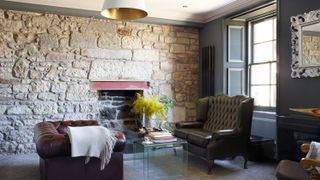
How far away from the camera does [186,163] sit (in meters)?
4.44

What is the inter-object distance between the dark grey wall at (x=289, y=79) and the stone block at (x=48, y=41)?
3.91 meters

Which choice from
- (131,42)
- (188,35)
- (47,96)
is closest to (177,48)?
(188,35)

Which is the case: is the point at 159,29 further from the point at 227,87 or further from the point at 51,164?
the point at 51,164

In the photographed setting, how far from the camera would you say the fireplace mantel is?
18.7ft

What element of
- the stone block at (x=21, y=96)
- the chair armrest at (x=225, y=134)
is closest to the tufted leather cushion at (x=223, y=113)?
the chair armrest at (x=225, y=134)

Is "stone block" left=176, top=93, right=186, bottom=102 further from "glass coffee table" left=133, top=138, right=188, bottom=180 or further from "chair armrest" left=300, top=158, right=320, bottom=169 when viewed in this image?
"chair armrest" left=300, top=158, right=320, bottom=169

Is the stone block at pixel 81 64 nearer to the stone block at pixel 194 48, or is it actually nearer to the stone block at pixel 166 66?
the stone block at pixel 166 66

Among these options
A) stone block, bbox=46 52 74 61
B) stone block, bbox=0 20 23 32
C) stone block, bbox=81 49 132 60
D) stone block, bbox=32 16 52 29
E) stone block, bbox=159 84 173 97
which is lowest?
stone block, bbox=159 84 173 97

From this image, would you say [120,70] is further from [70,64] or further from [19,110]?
[19,110]

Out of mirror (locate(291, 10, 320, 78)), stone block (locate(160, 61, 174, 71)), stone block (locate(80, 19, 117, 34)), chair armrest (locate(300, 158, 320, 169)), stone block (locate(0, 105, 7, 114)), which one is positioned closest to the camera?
chair armrest (locate(300, 158, 320, 169))

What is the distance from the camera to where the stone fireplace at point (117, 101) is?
5.77 metres

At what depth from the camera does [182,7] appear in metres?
5.77

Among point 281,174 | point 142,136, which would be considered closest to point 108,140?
point 142,136

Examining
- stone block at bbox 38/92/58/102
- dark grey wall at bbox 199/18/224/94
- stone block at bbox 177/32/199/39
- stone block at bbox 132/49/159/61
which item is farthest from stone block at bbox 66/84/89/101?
dark grey wall at bbox 199/18/224/94
